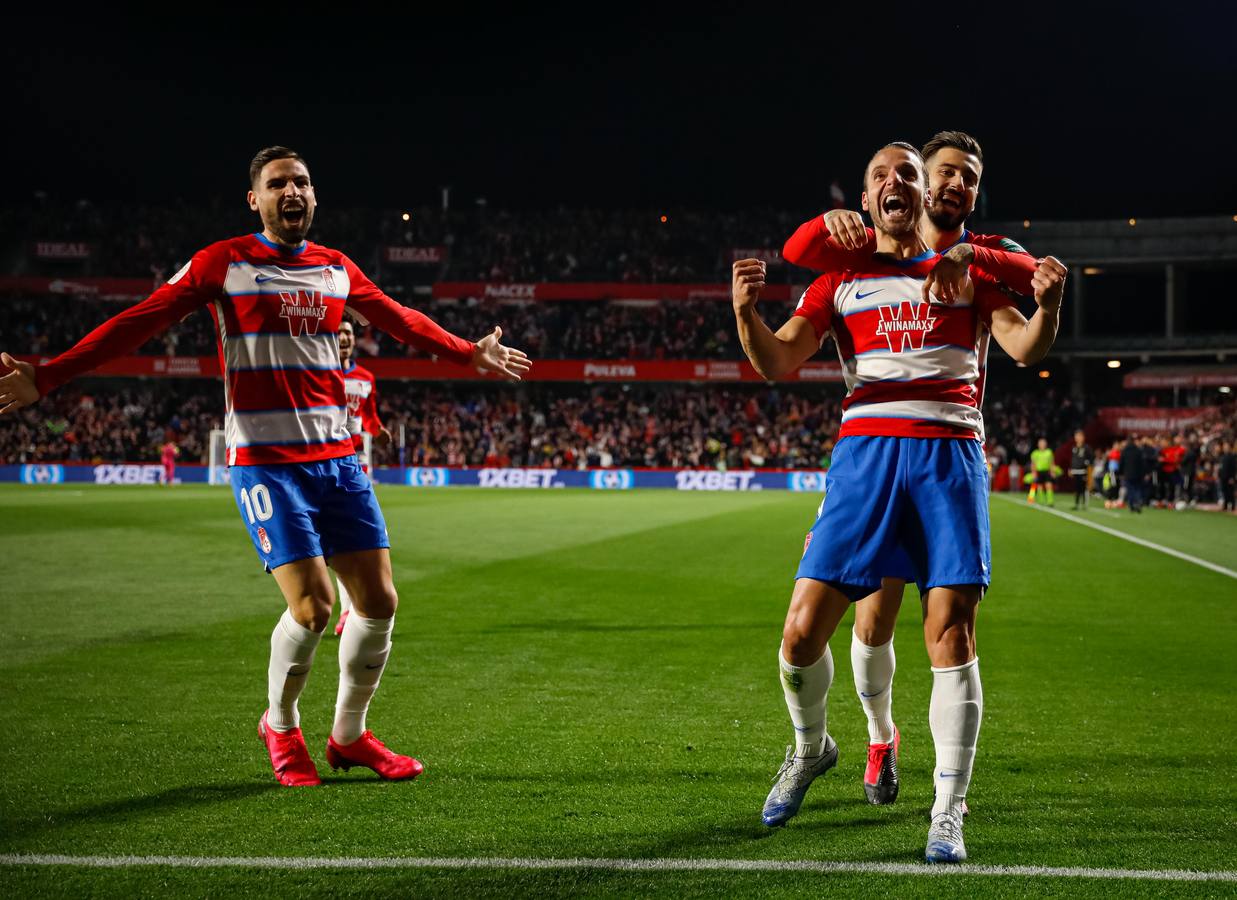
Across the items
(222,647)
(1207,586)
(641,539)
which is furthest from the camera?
(641,539)

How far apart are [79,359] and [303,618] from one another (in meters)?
1.42

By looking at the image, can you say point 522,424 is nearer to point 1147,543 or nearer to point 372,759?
point 1147,543

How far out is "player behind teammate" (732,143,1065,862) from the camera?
13.5 ft

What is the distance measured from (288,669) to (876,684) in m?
2.59

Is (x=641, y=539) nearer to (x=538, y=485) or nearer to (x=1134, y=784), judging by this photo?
(x=1134, y=784)

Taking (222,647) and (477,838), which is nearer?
(477,838)

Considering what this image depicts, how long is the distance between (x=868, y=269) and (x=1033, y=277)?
24.1 inches

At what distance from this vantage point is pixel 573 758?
5.35m

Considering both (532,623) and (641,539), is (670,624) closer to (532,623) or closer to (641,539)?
(532,623)

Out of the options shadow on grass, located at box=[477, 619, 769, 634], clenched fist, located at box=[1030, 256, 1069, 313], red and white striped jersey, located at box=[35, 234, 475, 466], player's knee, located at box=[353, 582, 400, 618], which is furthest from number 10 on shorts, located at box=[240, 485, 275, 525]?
shadow on grass, located at box=[477, 619, 769, 634]

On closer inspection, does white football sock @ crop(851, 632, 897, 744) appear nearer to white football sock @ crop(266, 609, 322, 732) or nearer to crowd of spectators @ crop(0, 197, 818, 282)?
white football sock @ crop(266, 609, 322, 732)

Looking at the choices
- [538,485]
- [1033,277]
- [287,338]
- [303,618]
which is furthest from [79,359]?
[538,485]

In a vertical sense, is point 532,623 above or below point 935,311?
below

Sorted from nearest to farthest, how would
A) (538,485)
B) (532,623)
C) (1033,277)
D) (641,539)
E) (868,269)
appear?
(1033,277)
(868,269)
(532,623)
(641,539)
(538,485)
